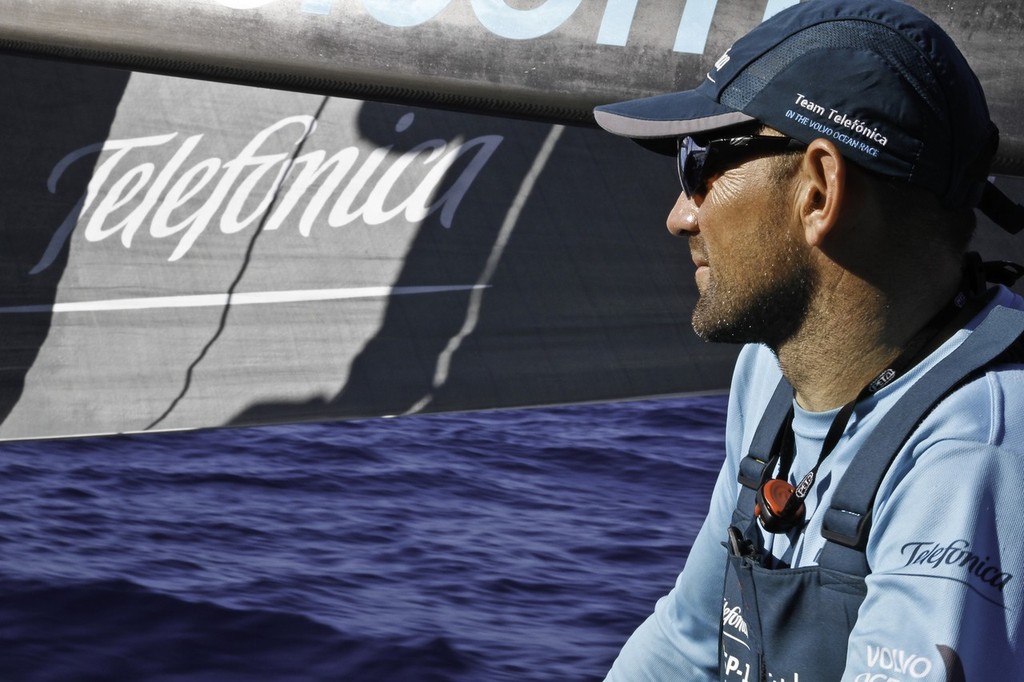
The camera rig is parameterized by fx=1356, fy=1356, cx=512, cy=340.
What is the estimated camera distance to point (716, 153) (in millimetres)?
1231

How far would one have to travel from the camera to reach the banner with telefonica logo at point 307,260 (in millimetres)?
2314

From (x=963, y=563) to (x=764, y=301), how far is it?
332 millimetres

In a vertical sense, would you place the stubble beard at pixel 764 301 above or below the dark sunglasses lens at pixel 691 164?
below

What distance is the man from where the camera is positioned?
3.27ft

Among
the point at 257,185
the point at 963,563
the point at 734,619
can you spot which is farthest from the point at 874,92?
the point at 257,185

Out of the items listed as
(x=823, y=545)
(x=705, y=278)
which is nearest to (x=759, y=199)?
(x=705, y=278)

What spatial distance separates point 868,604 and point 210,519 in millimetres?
3706

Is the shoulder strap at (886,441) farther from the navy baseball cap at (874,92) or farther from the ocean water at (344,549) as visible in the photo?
the ocean water at (344,549)

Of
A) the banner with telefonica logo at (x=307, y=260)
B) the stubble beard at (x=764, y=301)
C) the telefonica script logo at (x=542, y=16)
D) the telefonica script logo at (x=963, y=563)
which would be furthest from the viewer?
the banner with telefonica logo at (x=307, y=260)

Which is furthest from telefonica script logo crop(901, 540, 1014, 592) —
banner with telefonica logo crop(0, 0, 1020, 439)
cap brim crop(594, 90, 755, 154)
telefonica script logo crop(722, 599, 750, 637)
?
banner with telefonica logo crop(0, 0, 1020, 439)

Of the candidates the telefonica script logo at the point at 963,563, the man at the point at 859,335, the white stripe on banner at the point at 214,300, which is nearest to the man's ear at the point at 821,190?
the man at the point at 859,335

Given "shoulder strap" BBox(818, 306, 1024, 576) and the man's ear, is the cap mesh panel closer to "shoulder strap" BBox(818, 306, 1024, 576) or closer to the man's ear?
the man's ear

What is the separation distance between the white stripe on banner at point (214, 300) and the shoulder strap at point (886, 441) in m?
1.48

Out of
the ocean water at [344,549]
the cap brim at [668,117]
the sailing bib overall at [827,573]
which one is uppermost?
the cap brim at [668,117]
